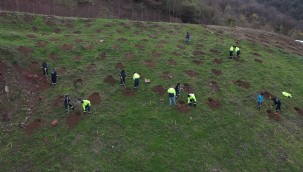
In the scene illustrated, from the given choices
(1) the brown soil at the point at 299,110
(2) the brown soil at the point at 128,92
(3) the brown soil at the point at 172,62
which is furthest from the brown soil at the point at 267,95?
(2) the brown soil at the point at 128,92

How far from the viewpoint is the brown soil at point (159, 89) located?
125 feet

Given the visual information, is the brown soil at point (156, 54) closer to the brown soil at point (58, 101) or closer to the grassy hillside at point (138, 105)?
the grassy hillside at point (138, 105)

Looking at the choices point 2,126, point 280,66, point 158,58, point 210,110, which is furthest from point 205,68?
point 2,126

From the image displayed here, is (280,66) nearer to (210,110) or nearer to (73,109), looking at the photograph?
(210,110)

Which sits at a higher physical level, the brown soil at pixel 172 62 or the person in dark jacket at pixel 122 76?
the brown soil at pixel 172 62

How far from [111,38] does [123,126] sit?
22.5 meters

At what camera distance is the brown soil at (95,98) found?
3556 cm

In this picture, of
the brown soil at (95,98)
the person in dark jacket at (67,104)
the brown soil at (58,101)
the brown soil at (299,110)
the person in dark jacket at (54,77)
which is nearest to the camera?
the person in dark jacket at (67,104)

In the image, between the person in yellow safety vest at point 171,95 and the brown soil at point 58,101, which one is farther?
the person in yellow safety vest at point 171,95

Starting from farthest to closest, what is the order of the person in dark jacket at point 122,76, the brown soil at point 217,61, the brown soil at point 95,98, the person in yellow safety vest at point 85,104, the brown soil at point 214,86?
the brown soil at point 217,61, the brown soil at point 214,86, the person in dark jacket at point 122,76, the brown soil at point 95,98, the person in yellow safety vest at point 85,104

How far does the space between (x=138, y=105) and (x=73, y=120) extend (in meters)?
7.24

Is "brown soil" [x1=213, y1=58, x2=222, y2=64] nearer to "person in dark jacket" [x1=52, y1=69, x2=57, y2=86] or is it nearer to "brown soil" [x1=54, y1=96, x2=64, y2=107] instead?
"person in dark jacket" [x1=52, y1=69, x2=57, y2=86]

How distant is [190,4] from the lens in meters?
87.1

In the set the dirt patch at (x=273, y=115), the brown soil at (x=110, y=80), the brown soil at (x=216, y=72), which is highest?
the brown soil at (x=216, y=72)
